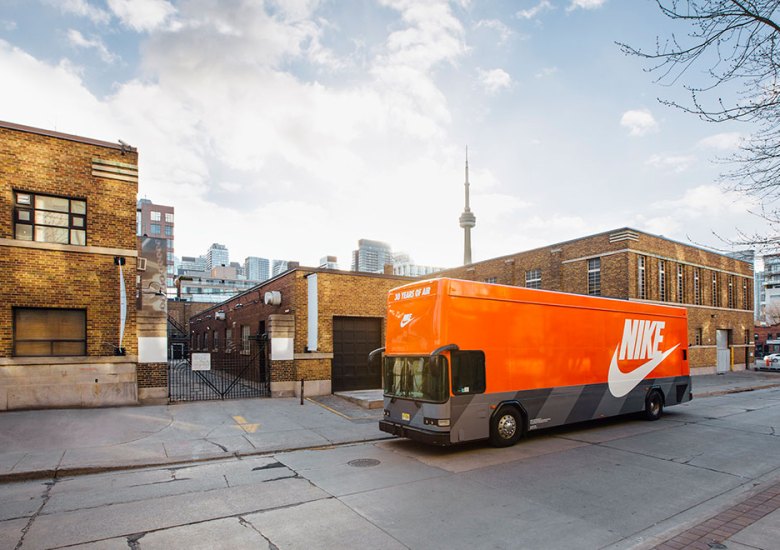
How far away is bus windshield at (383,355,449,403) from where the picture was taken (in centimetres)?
929

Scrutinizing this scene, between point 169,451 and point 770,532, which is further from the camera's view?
point 169,451

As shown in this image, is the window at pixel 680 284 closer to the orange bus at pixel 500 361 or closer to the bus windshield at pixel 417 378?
the orange bus at pixel 500 361

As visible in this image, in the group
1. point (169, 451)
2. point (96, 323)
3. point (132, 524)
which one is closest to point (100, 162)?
point (96, 323)

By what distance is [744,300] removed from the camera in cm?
3822

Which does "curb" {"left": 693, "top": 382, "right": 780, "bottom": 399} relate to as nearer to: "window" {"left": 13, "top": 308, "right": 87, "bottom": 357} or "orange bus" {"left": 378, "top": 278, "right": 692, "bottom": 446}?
"orange bus" {"left": 378, "top": 278, "right": 692, "bottom": 446}

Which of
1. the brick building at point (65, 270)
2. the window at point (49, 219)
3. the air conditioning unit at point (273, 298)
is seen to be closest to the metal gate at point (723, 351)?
the air conditioning unit at point (273, 298)

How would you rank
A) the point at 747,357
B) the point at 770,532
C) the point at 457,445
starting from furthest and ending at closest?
the point at 747,357 → the point at 457,445 → the point at 770,532

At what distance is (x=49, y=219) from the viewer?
1387 cm

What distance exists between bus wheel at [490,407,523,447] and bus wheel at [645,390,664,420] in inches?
231

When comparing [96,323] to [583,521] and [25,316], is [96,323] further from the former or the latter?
[583,521]

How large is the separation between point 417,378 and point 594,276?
23.0 m

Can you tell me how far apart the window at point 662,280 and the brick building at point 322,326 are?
60.2 feet

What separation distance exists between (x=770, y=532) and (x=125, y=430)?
12.8 m

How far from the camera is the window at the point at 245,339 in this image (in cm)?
2386
